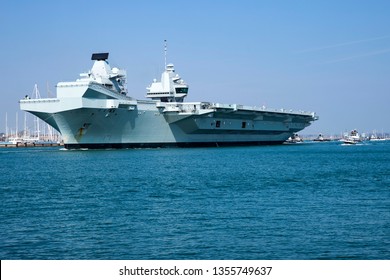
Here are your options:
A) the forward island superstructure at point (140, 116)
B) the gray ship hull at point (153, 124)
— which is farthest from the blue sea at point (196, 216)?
the gray ship hull at point (153, 124)

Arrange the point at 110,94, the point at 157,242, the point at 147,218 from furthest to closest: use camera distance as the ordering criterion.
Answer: the point at 110,94
the point at 147,218
the point at 157,242

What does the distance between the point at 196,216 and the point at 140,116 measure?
40.5 meters

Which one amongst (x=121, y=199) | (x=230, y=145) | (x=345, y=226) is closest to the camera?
(x=345, y=226)

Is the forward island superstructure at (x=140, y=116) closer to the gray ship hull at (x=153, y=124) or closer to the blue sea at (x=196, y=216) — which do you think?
the gray ship hull at (x=153, y=124)

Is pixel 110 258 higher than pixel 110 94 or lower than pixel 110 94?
lower

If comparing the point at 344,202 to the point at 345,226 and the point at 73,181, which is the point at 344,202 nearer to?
the point at 345,226

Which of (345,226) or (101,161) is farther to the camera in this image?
(101,161)

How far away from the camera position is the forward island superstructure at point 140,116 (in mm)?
52844

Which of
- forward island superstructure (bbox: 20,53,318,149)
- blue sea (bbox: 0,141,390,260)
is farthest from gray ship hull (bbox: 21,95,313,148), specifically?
blue sea (bbox: 0,141,390,260)

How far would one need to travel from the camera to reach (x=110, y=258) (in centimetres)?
1312

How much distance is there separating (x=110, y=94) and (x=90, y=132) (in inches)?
148

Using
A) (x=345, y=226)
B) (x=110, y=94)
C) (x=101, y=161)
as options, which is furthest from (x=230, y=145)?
(x=345, y=226)

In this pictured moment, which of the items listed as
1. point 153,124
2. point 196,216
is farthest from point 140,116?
point 196,216

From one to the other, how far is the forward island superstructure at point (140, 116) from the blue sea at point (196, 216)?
2165 cm
